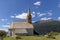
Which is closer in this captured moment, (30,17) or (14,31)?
(14,31)

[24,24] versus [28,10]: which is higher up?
[28,10]

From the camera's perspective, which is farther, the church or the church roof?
the church roof

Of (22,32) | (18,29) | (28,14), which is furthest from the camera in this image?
(28,14)

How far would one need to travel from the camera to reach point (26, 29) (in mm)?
88562

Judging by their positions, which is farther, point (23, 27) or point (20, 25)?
point (20, 25)

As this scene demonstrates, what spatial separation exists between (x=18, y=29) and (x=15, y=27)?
2028mm

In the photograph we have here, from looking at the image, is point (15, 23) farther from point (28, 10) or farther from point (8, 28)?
point (28, 10)

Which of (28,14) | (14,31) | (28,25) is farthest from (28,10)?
(14,31)

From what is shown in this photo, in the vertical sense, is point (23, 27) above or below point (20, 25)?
below

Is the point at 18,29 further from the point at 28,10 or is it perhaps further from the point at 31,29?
the point at 28,10

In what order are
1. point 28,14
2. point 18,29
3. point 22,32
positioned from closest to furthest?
1. point 22,32
2. point 18,29
3. point 28,14

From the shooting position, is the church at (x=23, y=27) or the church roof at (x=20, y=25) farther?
the church roof at (x=20, y=25)

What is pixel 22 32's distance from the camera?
8162cm

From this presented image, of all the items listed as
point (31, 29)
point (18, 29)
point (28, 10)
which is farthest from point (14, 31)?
point (28, 10)
